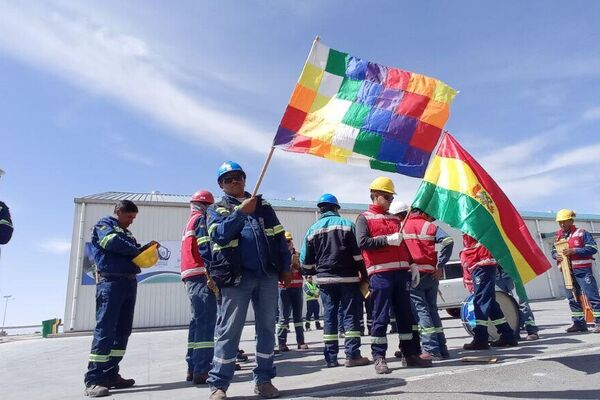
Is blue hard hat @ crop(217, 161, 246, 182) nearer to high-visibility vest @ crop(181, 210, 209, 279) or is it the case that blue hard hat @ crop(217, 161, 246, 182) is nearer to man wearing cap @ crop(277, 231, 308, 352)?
high-visibility vest @ crop(181, 210, 209, 279)

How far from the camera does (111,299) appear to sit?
4723mm

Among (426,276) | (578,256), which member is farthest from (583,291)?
(426,276)

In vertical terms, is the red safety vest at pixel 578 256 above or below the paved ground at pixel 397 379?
above

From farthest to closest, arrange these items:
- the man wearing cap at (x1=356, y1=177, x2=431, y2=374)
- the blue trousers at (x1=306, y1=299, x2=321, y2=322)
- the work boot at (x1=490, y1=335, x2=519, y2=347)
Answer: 1. the blue trousers at (x1=306, y1=299, x2=321, y2=322)
2. the work boot at (x1=490, y1=335, x2=519, y2=347)
3. the man wearing cap at (x1=356, y1=177, x2=431, y2=374)

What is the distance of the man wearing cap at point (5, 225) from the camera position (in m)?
4.27

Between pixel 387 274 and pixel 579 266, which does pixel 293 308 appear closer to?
pixel 387 274

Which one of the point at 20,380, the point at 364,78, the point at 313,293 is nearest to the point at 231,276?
the point at 364,78

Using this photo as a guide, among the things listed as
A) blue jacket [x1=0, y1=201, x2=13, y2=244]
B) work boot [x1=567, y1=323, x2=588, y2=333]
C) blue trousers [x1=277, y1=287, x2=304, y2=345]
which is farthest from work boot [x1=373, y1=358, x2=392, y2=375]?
work boot [x1=567, y1=323, x2=588, y2=333]

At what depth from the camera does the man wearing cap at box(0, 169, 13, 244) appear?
4.27m

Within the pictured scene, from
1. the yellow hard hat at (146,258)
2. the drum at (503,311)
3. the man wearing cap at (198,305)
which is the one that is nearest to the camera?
the man wearing cap at (198,305)

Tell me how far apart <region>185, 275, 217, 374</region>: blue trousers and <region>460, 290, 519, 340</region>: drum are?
3953 millimetres

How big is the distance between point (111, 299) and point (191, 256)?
101cm

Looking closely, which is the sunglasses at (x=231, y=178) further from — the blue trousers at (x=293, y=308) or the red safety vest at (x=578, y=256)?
the red safety vest at (x=578, y=256)

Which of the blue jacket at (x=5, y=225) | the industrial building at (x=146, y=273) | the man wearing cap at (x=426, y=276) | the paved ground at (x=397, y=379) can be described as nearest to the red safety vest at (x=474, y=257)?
the man wearing cap at (x=426, y=276)
